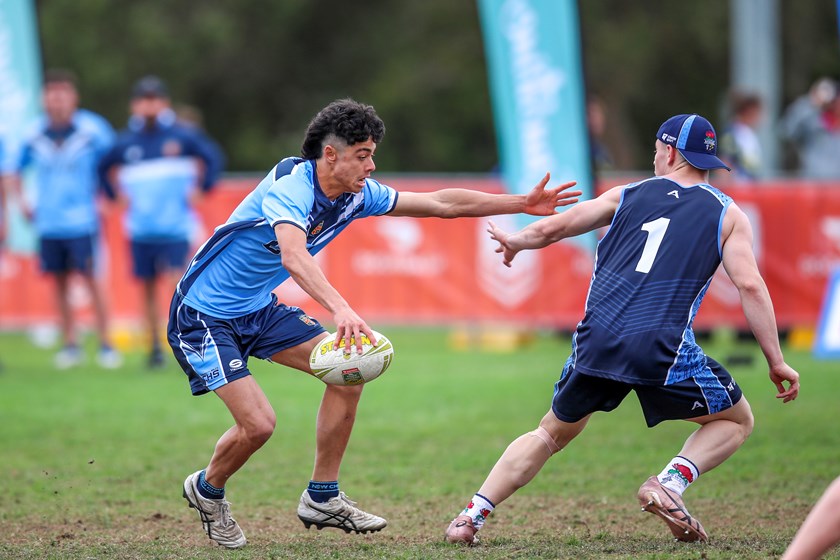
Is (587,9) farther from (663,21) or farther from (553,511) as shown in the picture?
(553,511)

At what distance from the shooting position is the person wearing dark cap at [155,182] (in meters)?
12.4

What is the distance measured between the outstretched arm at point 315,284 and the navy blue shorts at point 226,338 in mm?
630

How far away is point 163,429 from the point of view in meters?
9.18

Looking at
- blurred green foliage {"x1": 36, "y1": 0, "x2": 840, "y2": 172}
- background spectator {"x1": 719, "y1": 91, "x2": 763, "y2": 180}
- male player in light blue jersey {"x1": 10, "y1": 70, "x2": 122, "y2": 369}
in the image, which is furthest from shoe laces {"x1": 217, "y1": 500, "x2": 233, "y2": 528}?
blurred green foliage {"x1": 36, "y1": 0, "x2": 840, "y2": 172}

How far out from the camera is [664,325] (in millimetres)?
5398

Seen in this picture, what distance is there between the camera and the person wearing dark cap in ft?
40.8

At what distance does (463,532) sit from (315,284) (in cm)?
138

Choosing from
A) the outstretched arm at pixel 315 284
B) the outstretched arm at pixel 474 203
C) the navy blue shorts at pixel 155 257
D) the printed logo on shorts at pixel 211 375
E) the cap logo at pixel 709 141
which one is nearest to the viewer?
the outstretched arm at pixel 315 284

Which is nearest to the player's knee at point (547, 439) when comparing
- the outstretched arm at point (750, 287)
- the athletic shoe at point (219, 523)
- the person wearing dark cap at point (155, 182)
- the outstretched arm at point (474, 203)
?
the outstretched arm at point (750, 287)

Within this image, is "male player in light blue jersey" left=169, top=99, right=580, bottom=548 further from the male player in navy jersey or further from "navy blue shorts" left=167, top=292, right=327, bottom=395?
the male player in navy jersey

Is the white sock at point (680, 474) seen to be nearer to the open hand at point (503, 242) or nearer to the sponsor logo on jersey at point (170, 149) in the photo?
the open hand at point (503, 242)

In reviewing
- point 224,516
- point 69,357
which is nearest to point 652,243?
point 224,516

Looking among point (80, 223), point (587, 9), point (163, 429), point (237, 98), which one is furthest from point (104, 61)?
point (163, 429)

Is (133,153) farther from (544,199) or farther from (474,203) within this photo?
(544,199)
